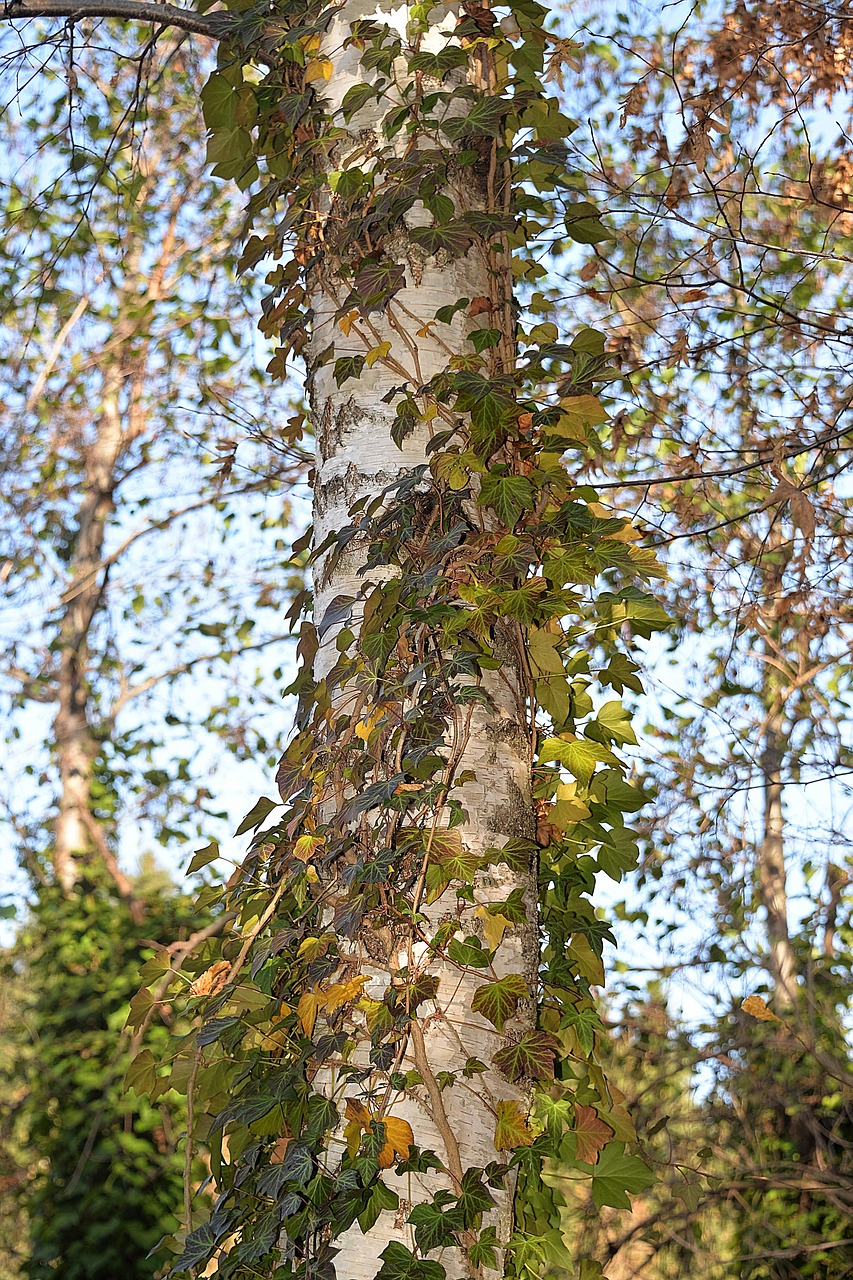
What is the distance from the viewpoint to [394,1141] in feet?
3.87

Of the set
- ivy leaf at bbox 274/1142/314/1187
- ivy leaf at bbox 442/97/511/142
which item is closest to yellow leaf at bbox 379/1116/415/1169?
ivy leaf at bbox 274/1142/314/1187

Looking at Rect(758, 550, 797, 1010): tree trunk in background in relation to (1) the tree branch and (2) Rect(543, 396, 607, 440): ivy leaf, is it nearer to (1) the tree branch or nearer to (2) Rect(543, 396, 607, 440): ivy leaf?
(2) Rect(543, 396, 607, 440): ivy leaf

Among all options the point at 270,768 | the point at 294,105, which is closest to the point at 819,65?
the point at 294,105

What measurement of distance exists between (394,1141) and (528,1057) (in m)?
0.19

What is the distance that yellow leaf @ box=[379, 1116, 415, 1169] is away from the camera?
3.87 ft

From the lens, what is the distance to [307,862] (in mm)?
1453

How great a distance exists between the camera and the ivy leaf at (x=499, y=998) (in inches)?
49.4

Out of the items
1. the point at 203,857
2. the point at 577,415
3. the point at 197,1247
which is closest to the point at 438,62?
the point at 577,415

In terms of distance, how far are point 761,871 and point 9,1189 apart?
142 inches

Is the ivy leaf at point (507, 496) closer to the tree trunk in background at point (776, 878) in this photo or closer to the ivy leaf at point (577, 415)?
the ivy leaf at point (577, 415)

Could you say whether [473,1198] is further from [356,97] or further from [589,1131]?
[356,97]

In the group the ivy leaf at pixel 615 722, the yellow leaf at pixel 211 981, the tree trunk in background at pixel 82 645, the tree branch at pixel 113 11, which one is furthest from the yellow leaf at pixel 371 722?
the tree trunk in background at pixel 82 645

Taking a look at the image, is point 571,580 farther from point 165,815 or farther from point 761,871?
point 165,815

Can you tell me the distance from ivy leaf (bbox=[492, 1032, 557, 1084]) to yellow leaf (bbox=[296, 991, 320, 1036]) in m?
0.22
